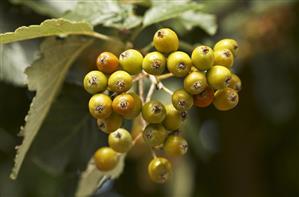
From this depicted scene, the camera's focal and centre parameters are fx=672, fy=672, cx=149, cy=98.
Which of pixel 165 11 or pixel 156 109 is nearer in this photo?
pixel 156 109

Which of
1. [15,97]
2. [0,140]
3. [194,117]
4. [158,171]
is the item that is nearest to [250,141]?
[194,117]

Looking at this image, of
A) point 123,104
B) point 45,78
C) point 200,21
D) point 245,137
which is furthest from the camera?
point 245,137

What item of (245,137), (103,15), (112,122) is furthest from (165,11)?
(245,137)

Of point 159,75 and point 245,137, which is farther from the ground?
point 159,75

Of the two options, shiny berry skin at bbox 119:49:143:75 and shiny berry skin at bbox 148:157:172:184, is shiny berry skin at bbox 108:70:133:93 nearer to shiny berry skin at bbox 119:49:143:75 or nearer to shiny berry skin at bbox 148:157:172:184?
shiny berry skin at bbox 119:49:143:75

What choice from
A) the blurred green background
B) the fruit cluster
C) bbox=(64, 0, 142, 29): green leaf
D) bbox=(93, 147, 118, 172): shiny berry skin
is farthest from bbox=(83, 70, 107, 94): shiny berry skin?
the blurred green background

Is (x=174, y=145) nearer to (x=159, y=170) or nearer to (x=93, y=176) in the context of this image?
(x=159, y=170)
